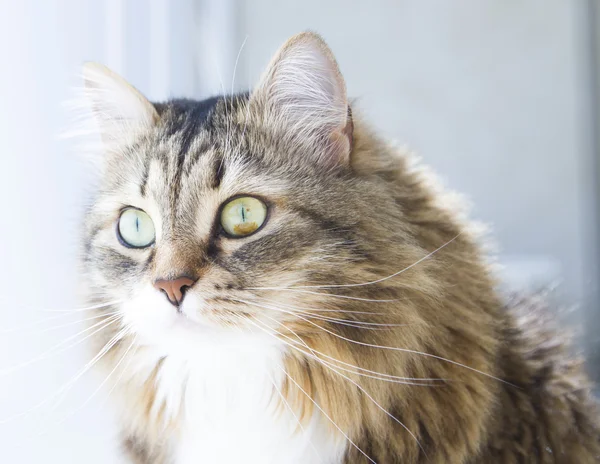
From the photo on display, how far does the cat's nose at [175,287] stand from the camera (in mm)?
920

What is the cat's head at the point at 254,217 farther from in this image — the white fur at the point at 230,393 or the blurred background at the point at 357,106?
the blurred background at the point at 357,106

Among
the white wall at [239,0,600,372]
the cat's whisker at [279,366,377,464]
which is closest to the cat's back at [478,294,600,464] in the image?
the cat's whisker at [279,366,377,464]

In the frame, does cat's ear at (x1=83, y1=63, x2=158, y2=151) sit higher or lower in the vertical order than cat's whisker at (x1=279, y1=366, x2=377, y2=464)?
higher

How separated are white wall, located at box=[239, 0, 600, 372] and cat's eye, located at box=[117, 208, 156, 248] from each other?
5.54 ft

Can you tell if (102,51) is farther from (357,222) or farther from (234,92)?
(357,222)

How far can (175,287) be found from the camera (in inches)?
36.3

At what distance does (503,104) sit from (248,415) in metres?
2.23

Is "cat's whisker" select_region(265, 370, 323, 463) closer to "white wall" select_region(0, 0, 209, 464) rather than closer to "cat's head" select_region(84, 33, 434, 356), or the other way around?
"cat's head" select_region(84, 33, 434, 356)

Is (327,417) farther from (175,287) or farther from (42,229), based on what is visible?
(42,229)

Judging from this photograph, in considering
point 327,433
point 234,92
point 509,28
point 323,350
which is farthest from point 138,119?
point 509,28

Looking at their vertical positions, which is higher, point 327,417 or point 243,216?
point 243,216

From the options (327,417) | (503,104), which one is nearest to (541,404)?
(327,417)

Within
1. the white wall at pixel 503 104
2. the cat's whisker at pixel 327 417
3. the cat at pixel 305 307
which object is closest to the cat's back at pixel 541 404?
the cat at pixel 305 307

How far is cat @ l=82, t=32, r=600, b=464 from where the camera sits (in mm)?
969
